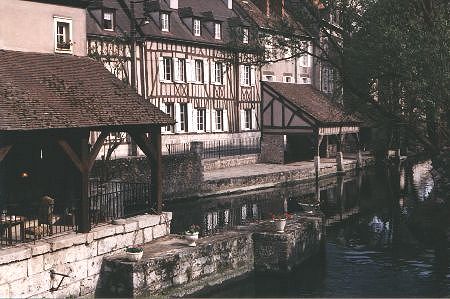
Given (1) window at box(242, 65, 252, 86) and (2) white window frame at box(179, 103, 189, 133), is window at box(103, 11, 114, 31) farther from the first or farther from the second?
(1) window at box(242, 65, 252, 86)

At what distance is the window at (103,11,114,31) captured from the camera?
29822 mm

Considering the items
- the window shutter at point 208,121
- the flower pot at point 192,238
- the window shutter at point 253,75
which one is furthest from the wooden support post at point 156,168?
the window shutter at point 253,75

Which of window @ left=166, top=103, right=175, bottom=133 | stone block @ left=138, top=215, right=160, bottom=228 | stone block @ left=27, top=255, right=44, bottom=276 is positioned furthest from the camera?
window @ left=166, top=103, right=175, bottom=133

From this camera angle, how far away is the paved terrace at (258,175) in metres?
26.5

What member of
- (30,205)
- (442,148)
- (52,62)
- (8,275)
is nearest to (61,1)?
(52,62)

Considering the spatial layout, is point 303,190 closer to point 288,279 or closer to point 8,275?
point 288,279

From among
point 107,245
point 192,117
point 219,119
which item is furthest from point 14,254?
point 219,119

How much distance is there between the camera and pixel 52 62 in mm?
14039

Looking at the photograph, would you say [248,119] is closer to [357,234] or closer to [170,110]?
[170,110]

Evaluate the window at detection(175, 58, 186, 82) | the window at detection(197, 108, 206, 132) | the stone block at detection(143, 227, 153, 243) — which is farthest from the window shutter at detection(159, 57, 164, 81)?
the stone block at detection(143, 227, 153, 243)

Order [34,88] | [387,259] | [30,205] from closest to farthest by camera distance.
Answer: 1. [34,88]
2. [30,205]
3. [387,259]

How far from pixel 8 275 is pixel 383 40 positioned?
34.7ft

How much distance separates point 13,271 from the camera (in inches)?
396

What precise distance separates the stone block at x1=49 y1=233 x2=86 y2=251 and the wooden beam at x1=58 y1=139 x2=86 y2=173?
1384mm
